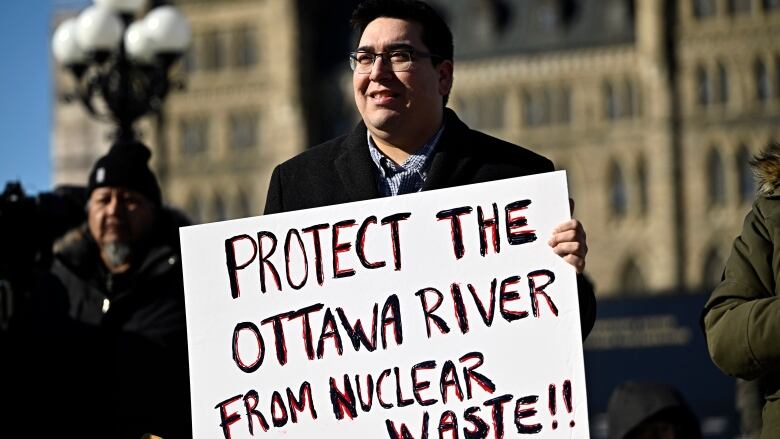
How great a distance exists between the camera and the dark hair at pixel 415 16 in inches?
148

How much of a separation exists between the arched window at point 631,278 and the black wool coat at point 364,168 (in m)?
38.0

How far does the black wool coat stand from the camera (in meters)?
3.81

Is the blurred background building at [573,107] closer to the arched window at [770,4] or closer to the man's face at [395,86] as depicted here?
the arched window at [770,4]

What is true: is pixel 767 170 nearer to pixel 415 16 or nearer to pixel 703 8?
pixel 415 16

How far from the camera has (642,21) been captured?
4128cm

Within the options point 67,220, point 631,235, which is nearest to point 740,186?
point 631,235

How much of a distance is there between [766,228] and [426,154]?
920 mm

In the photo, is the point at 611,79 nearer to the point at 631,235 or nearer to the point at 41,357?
the point at 631,235

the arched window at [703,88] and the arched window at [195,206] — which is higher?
Answer: the arched window at [703,88]

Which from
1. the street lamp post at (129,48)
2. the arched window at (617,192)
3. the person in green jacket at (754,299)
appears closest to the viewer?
the person in green jacket at (754,299)

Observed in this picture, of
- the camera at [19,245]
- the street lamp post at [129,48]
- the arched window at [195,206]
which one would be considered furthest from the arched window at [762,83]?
the camera at [19,245]

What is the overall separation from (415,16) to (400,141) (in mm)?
322

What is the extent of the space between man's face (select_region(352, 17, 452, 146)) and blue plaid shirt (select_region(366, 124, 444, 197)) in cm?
7

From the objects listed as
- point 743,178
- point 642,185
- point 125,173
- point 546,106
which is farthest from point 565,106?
point 125,173
